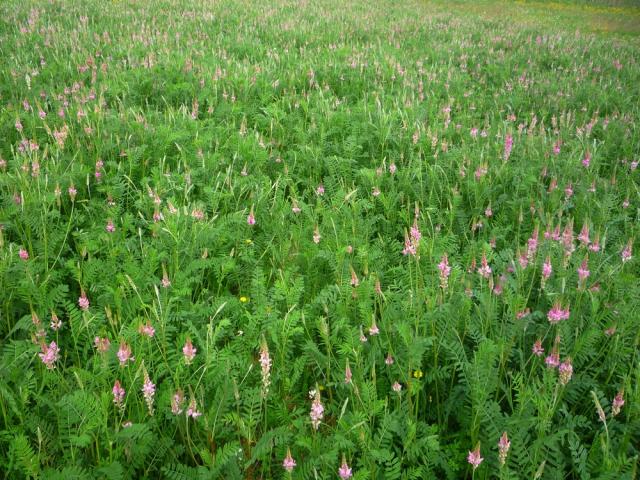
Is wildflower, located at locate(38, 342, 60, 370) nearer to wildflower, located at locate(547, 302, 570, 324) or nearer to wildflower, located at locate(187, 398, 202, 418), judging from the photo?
wildflower, located at locate(187, 398, 202, 418)

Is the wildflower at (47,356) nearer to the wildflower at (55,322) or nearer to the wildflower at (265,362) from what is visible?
the wildflower at (55,322)

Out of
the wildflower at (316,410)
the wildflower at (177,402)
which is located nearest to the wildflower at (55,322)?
the wildflower at (177,402)

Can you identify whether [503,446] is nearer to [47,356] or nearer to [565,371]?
[565,371]

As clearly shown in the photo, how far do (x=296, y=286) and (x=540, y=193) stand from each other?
2533 mm

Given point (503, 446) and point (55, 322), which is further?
point (55, 322)

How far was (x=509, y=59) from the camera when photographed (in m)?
9.79

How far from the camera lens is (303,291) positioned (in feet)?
9.61

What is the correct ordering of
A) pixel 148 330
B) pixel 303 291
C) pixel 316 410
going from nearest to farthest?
pixel 316 410
pixel 148 330
pixel 303 291

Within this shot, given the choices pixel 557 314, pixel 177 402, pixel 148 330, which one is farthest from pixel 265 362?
pixel 557 314

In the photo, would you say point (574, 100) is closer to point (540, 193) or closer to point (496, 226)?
point (540, 193)

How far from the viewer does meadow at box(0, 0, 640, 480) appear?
2025 millimetres

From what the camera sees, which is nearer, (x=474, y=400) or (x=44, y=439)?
(x=44, y=439)

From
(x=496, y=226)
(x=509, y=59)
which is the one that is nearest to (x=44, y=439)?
(x=496, y=226)

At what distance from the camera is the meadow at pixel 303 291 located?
6.64 ft
